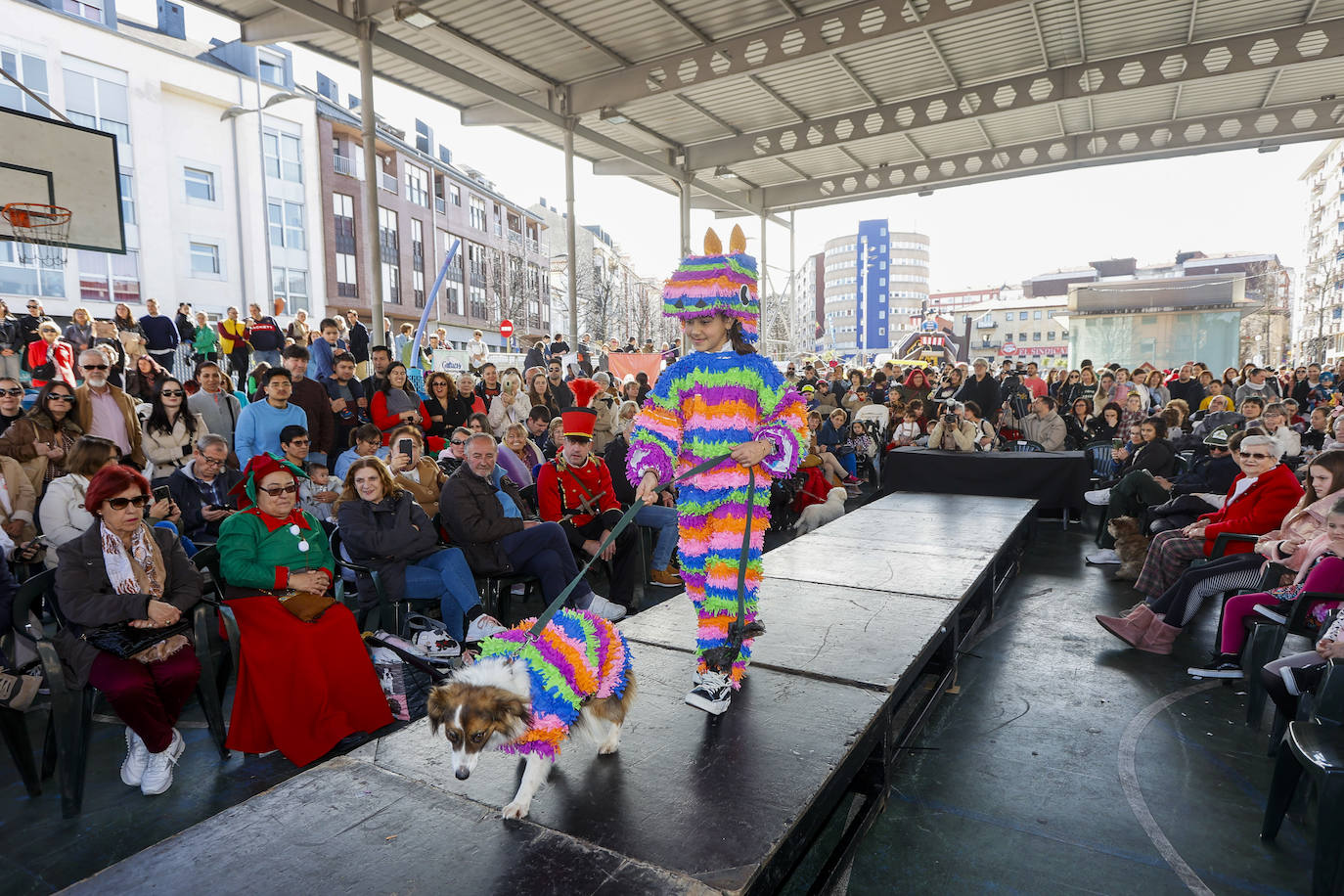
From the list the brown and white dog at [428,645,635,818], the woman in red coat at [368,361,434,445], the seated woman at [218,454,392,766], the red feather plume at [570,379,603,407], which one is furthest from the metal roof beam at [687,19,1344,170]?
the brown and white dog at [428,645,635,818]

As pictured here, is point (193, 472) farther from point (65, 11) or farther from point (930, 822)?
point (65, 11)

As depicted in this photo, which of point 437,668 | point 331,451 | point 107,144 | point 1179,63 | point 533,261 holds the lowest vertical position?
point 437,668

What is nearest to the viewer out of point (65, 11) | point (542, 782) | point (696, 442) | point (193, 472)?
point (542, 782)

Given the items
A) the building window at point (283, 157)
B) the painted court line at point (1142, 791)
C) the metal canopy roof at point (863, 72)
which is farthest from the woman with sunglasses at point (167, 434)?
the building window at point (283, 157)

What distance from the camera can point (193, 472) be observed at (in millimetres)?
4543

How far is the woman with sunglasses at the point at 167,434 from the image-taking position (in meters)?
5.22

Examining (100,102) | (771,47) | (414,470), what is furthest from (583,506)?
(100,102)

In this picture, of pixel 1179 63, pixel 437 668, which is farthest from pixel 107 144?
pixel 1179 63

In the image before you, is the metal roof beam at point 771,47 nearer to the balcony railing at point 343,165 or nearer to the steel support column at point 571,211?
the steel support column at point 571,211

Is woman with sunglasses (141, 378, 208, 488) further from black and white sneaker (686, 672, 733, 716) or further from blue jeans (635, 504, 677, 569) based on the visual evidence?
black and white sneaker (686, 672, 733, 716)

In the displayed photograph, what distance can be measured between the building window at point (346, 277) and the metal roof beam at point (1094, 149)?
18814 millimetres

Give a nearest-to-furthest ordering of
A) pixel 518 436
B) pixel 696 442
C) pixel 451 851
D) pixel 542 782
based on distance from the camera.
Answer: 1. pixel 451 851
2. pixel 542 782
3. pixel 696 442
4. pixel 518 436

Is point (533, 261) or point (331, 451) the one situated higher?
point (533, 261)

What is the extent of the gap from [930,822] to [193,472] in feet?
14.6
